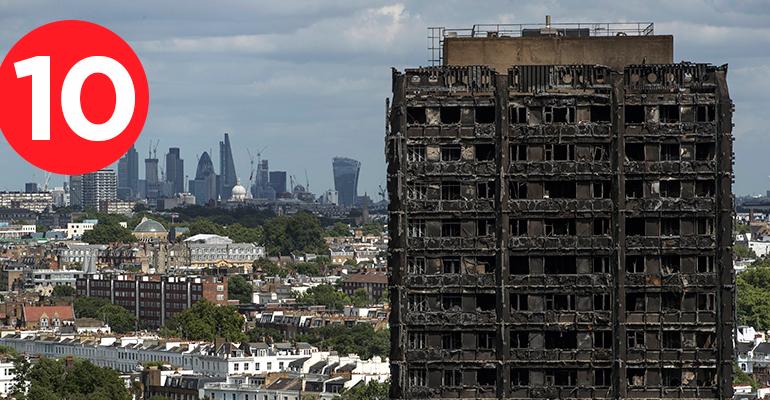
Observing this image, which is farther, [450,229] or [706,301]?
[450,229]

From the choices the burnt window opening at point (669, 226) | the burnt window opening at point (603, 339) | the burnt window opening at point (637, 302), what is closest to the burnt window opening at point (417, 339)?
the burnt window opening at point (603, 339)

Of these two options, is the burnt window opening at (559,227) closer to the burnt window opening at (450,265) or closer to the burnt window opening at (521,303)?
the burnt window opening at (521,303)

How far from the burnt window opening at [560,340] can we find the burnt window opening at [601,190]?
4874 mm

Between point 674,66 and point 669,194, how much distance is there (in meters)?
4.49

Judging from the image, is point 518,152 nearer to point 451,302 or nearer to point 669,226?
point 451,302

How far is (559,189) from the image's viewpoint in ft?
332

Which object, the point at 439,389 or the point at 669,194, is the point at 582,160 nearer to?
the point at 669,194

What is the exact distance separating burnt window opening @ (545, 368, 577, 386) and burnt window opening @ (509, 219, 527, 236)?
489cm

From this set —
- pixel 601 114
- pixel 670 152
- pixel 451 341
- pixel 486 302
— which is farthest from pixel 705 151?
pixel 451 341

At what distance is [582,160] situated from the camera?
100875mm

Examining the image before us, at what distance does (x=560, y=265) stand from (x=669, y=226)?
159 inches

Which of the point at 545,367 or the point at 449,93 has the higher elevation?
the point at 449,93

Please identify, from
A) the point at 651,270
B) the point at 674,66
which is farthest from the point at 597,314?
the point at 674,66

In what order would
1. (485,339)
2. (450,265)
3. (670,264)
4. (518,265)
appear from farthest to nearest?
(518,265) → (450,265) → (670,264) → (485,339)
